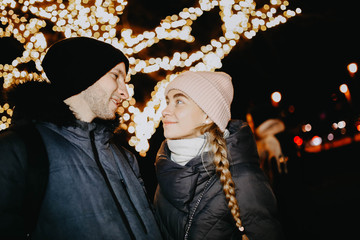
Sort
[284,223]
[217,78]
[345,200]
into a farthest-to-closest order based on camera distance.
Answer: [345,200] < [284,223] < [217,78]

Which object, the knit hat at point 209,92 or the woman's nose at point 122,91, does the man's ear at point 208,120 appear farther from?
the woman's nose at point 122,91

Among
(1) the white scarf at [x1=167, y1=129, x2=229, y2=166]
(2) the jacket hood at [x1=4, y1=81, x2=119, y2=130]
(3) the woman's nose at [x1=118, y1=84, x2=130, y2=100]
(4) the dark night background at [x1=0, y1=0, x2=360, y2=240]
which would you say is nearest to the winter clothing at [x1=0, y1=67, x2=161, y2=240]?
(2) the jacket hood at [x1=4, y1=81, x2=119, y2=130]

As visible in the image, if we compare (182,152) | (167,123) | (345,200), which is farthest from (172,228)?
(345,200)

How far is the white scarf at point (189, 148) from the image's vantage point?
1968 mm

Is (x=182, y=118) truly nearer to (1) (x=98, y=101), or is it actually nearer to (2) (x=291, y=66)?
(1) (x=98, y=101)

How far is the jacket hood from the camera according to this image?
55.7 inches

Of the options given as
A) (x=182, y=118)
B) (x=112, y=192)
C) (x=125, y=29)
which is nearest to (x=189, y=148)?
(x=182, y=118)

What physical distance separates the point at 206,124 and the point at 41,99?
1487mm

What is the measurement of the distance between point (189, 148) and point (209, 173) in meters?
0.32

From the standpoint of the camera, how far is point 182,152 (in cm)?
201

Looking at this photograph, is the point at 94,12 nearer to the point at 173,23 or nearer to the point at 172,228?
the point at 173,23

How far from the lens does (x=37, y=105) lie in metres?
1.45

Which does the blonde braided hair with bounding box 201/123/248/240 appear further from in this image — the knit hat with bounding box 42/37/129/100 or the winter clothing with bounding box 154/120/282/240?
the knit hat with bounding box 42/37/129/100

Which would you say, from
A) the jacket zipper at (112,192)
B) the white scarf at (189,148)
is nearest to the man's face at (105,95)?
the jacket zipper at (112,192)
